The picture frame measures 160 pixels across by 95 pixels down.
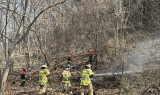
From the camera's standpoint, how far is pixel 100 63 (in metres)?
13.4

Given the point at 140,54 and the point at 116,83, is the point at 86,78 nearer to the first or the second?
the point at 116,83

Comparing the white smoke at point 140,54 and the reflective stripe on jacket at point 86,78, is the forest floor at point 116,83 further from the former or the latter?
the reflective stripe on jacket at point 86,78

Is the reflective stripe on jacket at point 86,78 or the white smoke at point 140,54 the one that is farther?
the white smoke at point 140,54

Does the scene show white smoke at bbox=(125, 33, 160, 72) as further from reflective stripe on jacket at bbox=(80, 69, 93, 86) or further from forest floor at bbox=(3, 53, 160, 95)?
reflective stripe on jacket at bbox=(80, 69, 93, 86)

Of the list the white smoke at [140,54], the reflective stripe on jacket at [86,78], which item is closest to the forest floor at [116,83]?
the white smoke at [140,54]

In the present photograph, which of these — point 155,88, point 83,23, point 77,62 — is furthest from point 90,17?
point 155,88

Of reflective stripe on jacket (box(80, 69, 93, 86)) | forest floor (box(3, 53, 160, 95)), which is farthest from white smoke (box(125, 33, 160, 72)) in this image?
reflective stripe on jacket (box(80, 69, 93, 86))

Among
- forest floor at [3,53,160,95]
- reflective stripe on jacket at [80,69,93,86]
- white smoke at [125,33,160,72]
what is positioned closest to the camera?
forest floor at [3,53,160,95]

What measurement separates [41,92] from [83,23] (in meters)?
7.66

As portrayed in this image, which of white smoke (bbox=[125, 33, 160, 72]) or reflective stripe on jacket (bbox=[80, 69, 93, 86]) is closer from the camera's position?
reflective stripe on jacket (bbox=[80, 69, 93, 86])

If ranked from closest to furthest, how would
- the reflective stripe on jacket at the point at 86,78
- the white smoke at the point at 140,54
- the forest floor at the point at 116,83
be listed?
the forest floor at the point at 116,83 → the reflective stripe on jacket at the point at 86,78 → the white smoke at the point at 140,54

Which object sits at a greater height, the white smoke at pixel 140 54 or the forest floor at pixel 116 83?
the white smoke at pixel 140 54

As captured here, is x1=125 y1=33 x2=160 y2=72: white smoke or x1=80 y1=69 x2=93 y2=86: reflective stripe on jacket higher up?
x1=125 y1=33 x2=160 y2=72: white smoke

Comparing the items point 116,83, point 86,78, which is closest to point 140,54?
point 116,83
